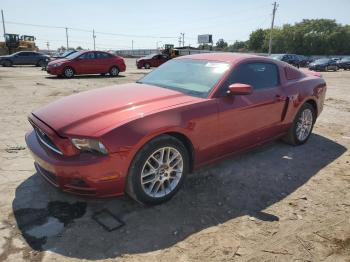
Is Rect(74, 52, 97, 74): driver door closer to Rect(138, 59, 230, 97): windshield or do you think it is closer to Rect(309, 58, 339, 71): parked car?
Rect(138, 59, 230, 97): windshield

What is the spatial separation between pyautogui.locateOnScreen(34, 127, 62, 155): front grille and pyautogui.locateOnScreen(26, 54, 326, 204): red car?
11 millimetres

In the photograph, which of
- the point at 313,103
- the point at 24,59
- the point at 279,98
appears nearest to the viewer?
the point at 279,98

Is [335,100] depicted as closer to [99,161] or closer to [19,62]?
[99,161]

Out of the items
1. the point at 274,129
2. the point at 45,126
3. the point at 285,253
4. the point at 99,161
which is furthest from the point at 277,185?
the point at 45,126

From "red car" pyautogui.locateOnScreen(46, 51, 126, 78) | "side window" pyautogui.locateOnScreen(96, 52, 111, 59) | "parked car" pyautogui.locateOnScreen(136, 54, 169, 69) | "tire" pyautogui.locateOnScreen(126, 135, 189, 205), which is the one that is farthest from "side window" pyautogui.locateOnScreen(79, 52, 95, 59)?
"tire" pyautogui.locateOnScreen(126, 135, 189, 205)

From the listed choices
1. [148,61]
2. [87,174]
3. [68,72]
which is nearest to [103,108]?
[87,174]

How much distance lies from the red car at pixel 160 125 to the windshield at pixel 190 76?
0.01m

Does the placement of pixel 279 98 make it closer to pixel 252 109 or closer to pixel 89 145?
pixel 252 109

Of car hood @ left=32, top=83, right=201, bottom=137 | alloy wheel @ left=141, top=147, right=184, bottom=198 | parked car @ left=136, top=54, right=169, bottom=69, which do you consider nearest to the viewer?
car hood @ left=32, top=83, right=201, bottom=137

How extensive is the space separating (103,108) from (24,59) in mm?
27231

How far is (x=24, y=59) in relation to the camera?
90.8ft

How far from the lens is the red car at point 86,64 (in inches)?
652

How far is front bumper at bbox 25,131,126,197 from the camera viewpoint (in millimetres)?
3135

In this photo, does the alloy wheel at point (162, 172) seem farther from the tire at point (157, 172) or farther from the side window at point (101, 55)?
the side window at point (101, 55)
